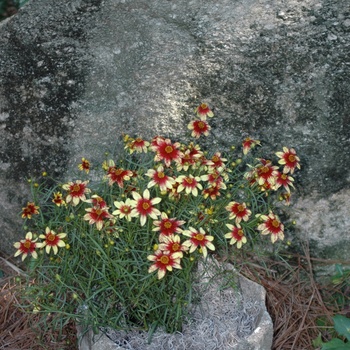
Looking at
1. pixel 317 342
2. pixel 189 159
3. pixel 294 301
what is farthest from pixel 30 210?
pixel 317 342

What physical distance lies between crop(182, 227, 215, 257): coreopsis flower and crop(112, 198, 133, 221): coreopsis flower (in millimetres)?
194

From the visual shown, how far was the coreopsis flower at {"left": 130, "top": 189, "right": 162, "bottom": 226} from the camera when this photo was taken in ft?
7.61

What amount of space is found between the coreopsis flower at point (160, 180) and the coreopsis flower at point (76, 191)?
0.25 metres

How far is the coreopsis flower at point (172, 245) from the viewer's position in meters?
2.29

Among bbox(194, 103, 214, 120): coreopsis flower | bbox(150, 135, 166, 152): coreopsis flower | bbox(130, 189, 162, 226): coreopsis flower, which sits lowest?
bbox(130, 189, 162, 226): coreopsis flower

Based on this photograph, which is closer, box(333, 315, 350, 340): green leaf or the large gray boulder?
box(333, 315, 350, 340): green leaf

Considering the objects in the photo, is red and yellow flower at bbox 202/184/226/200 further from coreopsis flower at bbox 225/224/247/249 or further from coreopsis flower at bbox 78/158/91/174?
coreopsis flower at bbox 78/158/91/174

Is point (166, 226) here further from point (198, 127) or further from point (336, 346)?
point (336, 346)

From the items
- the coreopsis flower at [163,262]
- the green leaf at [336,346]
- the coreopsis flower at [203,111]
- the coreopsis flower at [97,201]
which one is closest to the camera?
the green leaf at [336,346]

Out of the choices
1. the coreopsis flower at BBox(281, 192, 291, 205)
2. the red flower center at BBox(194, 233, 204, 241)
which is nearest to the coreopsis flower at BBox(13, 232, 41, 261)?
the red flower center at BBox(194, 233, 204, 241)

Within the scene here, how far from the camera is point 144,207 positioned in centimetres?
233

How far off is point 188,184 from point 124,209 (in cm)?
24

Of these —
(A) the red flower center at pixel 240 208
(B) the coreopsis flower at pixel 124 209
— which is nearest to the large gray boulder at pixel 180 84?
(A) the red flower center at pixel 240 208

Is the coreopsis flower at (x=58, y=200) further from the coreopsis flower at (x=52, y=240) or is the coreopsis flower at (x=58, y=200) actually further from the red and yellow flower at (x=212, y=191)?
the red and yellow flower at (x=212, y=191)
